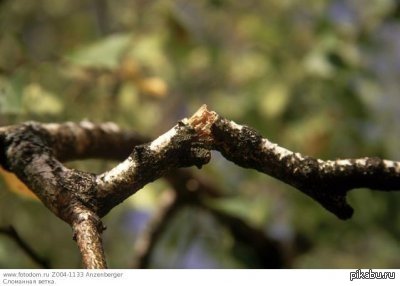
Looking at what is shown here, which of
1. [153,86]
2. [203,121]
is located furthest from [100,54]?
[203,121]

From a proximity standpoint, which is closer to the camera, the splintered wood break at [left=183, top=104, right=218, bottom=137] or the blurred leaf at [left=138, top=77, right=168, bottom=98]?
the splintered wood break at [left=183, top=104, right=218, bottom=137]

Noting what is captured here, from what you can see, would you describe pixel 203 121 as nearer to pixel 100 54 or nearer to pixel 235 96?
pixel 100 54

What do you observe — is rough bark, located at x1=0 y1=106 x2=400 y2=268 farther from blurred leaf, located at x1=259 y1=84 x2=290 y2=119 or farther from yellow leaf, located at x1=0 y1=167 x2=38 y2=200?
blurred leaf, located at x1=259 y1=84 x2=290 y2=119

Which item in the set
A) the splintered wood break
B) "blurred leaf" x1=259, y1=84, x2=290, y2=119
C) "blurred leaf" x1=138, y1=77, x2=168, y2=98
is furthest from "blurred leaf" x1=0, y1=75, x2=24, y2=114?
"blurred leaf" x1=259, y1=84, x2=290, y2=119

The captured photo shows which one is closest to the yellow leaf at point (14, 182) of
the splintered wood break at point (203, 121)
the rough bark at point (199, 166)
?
the rough bark at point (199, 166)

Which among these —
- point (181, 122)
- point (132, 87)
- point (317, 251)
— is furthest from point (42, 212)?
point (181, 122)

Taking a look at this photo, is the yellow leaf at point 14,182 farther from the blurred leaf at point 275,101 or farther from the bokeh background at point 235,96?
the blurred leaf at point 275,101

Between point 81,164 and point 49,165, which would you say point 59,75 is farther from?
point 49,165
